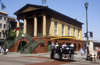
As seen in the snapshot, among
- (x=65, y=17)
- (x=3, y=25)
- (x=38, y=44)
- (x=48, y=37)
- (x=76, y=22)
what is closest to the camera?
(x=38, y=44)

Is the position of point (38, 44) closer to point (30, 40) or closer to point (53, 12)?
point (30, 40)

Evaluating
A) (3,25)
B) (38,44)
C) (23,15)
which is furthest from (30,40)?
(3,25)

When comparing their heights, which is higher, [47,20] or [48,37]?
[47,20]

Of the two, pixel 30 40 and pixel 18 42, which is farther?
pixel 18 42

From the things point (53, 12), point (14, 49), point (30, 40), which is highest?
point (53, 12)

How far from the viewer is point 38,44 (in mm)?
24734

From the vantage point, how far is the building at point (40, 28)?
83.2ft

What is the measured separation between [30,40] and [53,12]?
856 cm

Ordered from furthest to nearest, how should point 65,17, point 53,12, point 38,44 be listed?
point 65,17, point 53,12, point 38,44

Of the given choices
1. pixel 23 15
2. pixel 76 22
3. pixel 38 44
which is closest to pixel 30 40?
pixel 38 44

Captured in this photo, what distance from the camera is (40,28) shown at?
1217 inches

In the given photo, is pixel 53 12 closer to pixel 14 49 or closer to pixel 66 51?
pixel 14 49

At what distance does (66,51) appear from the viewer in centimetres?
1291

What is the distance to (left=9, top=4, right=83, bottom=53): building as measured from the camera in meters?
25.4
